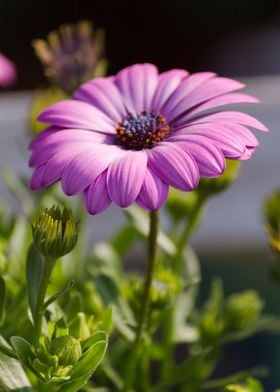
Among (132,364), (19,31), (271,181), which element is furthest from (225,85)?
(19,31)

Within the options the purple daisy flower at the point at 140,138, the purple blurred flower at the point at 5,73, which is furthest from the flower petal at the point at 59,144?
the purple blurred flower at the point at 5,73

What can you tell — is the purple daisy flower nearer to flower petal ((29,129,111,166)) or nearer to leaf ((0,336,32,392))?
flower petal ((29,129,111,166))

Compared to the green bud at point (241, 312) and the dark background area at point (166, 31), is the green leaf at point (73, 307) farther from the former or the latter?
the dark background area at point (166, 31)

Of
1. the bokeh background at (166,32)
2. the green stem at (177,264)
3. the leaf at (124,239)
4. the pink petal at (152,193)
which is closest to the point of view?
the pink petal at (152,193)

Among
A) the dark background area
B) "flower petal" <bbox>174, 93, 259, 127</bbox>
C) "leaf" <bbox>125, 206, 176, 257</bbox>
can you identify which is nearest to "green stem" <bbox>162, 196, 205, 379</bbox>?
"leaf" <bbox>125, 206, 176, 257</bbox>

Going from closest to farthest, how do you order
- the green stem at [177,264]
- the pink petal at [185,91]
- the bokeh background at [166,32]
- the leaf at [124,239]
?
the pink petal at [185,91], the green stem at [177,264], the leaf at [124,239], the bokeh background at [166,32]

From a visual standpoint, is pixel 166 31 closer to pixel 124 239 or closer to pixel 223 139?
pixel 124 239

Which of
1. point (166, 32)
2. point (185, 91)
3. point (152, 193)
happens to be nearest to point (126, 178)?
point (152, 193)
